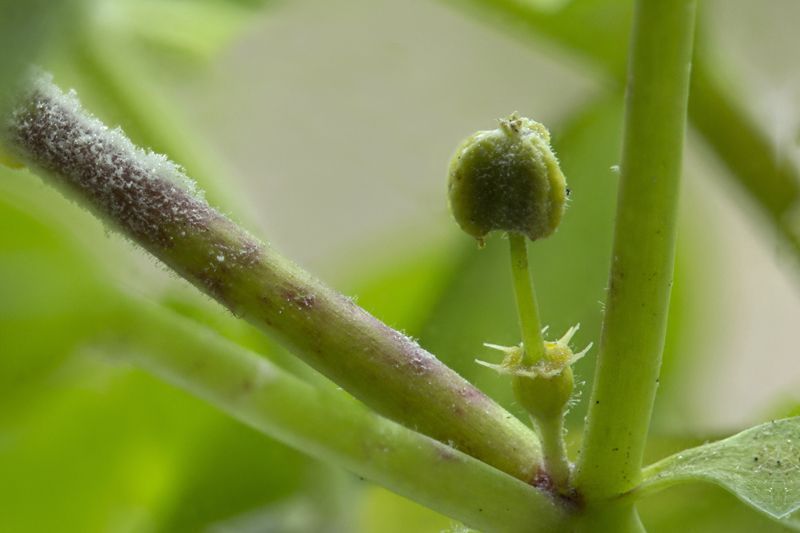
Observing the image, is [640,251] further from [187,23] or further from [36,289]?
[187,23]

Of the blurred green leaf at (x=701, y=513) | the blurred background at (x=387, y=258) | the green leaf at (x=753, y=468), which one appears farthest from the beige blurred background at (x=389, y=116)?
the green leaf at (x=753, y=468)

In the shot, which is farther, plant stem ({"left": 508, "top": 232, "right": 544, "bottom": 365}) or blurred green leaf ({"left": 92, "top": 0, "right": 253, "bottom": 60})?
blurred green leaf ({"left": 92, "top": 0, "right": 253, "bottom": 60})

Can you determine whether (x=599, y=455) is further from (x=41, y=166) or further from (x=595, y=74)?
(x=595, y=74)

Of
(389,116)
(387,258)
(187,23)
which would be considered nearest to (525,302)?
(387,258)

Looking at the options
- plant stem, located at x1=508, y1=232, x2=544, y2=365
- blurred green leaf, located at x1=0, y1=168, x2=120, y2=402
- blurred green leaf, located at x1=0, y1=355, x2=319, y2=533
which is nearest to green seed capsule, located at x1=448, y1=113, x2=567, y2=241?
plant stem, located at x1=508, y1=232, x2=544, y2=365

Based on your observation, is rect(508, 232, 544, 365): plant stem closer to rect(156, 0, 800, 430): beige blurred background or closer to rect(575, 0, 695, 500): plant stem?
rect(575, 0, 695, 500): plant stem

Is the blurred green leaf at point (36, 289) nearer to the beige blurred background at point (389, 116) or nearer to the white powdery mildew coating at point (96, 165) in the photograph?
the white powdery mildew coating at point (96, 165)

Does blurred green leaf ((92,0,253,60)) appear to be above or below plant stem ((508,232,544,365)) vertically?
above
